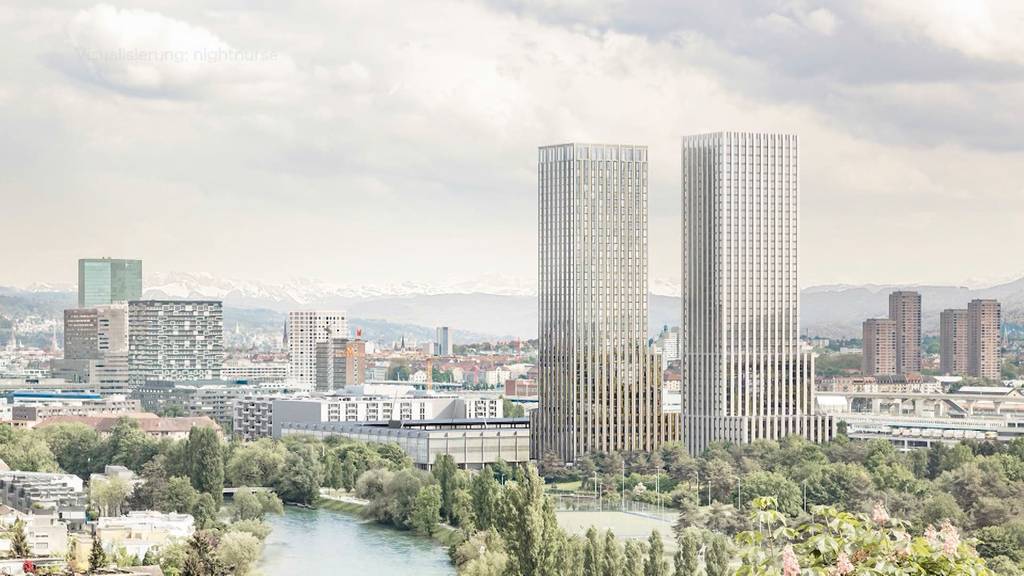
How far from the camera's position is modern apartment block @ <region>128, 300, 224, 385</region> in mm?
110062

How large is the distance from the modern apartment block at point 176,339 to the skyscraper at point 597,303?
5554 cm

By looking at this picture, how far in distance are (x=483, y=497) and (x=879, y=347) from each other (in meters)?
78.9

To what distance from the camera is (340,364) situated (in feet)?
394

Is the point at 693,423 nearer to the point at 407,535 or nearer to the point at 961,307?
the point at 407,535

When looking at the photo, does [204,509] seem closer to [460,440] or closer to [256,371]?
[460,440]

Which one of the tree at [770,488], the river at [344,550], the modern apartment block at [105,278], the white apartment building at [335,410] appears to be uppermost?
the modern apartment block at [105,278]

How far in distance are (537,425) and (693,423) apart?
475cm

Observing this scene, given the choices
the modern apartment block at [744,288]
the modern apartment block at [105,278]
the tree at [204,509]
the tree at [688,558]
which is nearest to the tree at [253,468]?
the tree at [204,509]

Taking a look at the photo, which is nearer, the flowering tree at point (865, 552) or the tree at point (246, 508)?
the flowering tree at point (865, 552)

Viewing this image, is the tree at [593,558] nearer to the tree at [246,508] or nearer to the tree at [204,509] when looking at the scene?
the tree at [204,509]

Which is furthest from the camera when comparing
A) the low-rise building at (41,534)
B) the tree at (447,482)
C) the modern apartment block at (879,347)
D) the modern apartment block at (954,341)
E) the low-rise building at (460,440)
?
the modern apartment block at (879,347)

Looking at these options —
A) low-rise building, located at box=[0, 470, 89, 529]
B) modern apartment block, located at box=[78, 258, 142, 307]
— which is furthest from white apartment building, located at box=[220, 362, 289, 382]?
low-rise building, located at box=[0, 470, 89, 529]

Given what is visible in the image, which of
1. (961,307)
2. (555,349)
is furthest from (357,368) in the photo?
(555,349)

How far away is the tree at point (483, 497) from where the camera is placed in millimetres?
36072
